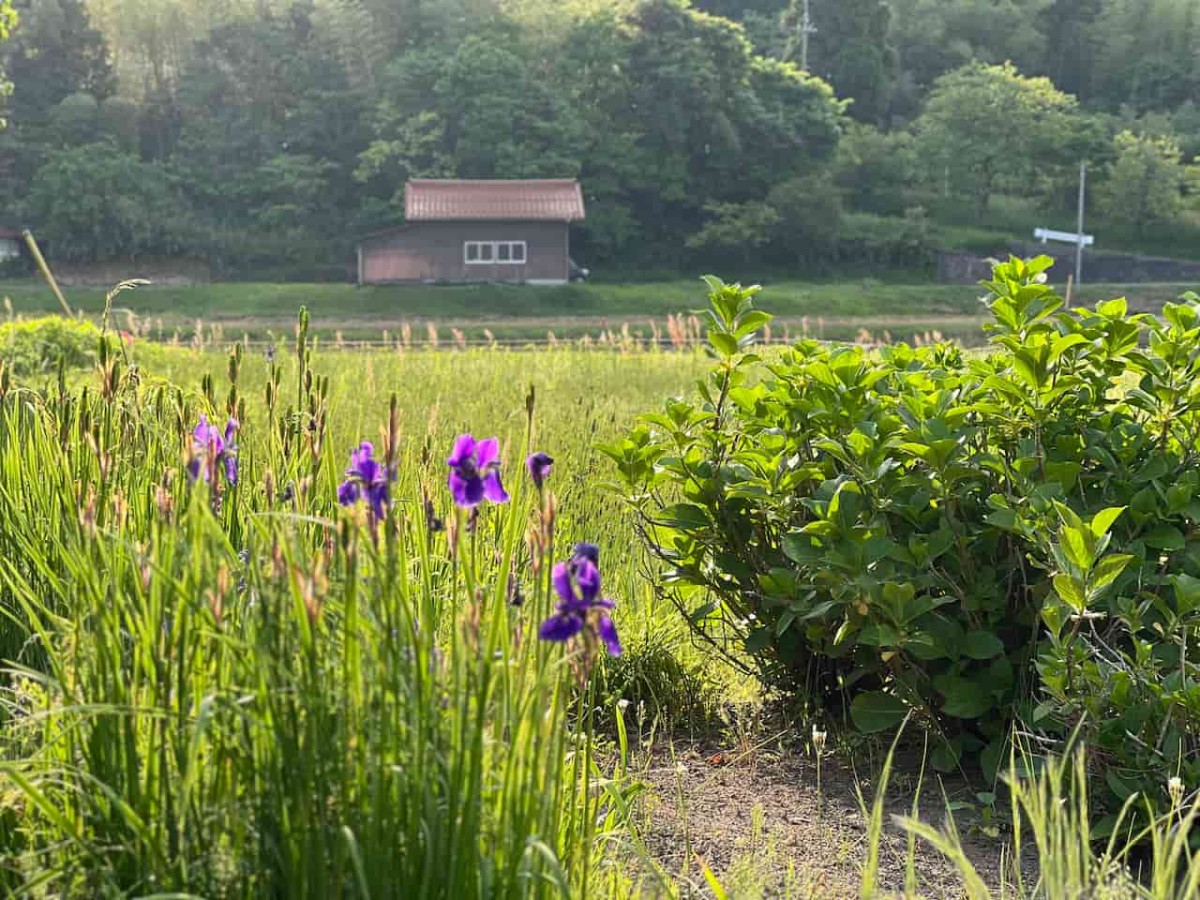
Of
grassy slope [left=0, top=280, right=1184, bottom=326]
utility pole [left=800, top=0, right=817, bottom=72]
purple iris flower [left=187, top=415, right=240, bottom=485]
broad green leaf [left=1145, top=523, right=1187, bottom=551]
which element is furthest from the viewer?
utility pole [left=800, top=0, right=817, bottom=72]

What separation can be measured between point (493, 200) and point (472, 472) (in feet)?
133

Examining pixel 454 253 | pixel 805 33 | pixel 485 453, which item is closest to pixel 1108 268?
pixel 805 33

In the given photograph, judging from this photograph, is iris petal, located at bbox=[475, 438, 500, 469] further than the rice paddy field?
Yes

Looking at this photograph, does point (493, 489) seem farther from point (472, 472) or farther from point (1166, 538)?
point (1166, 538)

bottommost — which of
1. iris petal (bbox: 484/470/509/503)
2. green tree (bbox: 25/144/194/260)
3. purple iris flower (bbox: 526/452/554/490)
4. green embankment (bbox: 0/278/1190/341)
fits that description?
iris petal (bbox: 484/470/509/503)

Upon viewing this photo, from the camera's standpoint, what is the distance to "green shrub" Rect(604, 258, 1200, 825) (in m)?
2.41

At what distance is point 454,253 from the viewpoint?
41.3m

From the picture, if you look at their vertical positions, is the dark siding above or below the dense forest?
below

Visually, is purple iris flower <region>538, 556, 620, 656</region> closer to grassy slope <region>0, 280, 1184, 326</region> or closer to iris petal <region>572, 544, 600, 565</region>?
iris petal <region>572, 544, 600, 565</region>

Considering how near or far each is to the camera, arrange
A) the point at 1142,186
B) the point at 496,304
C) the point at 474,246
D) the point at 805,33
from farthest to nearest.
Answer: the point at 805,33, the point at 1142,186, the point at 474,246, the point at 496,304

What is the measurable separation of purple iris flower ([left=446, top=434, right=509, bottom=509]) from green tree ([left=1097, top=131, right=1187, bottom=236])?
2244 inches

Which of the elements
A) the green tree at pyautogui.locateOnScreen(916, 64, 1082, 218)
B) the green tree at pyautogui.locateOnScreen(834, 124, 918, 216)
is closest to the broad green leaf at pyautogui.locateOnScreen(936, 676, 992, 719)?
the green tree at pyautogui.locateOnScreen(834, 124, 918, 216)

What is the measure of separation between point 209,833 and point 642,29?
5068 cm

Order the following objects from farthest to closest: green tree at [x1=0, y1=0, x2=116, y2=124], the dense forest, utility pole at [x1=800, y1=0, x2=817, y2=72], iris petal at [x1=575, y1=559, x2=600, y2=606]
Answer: utility pole at [x1=800, y1=0, x2=817, y2=72] → green tree at [x1=0, y1=0, x2=116, y2=124] → the dense forest → iris petal at [x1=575, y1=559, x2=600, y2=606]
